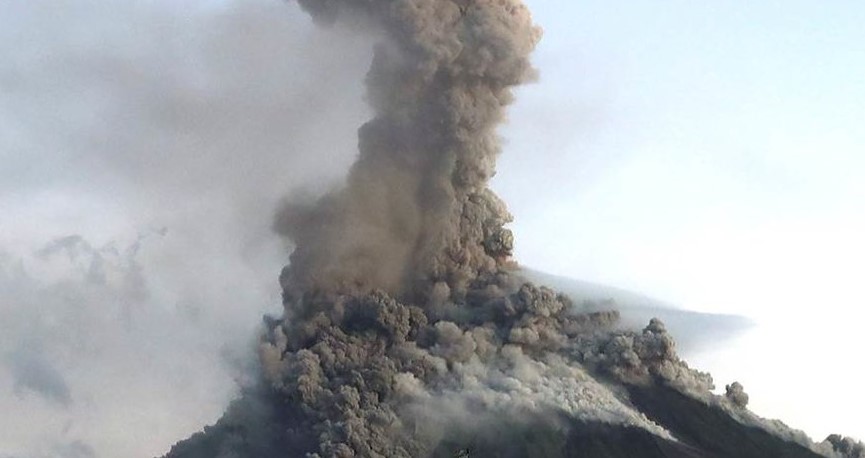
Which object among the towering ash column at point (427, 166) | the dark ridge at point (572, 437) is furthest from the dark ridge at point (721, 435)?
the towering ash column at point (427, 166)

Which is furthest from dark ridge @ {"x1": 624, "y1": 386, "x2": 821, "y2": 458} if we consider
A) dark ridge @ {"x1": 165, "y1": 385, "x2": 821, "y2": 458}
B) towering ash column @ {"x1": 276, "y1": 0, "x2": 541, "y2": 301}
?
towering ash column @ {"x1": 276, "y1": 0, "x2": 541, "y2": 301}

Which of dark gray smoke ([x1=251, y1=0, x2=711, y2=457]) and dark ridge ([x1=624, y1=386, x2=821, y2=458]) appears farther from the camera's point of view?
dark ridge ([x1=624, y1=386, x2=821, y2=458])

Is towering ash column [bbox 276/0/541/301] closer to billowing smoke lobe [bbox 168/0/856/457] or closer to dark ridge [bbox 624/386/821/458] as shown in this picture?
billowing smoke lobe [bbox 168/0/856/457]

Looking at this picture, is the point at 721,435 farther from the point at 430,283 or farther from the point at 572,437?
the point at 430,283

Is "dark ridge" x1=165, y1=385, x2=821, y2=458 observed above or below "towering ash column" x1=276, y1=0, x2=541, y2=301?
below

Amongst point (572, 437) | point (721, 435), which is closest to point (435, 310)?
point (572, 437)

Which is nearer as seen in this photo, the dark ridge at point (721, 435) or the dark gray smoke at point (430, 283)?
the dark gray smoke at point (430, 283)

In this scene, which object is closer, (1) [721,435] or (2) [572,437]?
(2) [572,437]

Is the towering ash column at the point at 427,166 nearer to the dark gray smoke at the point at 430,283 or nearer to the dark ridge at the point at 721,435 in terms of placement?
the dark gray smoke at the point at 430,283
